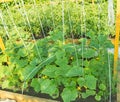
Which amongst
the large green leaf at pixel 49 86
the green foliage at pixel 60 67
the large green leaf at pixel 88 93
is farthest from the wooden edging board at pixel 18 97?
the large green leaf at pixel 88 93

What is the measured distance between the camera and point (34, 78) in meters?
3.24

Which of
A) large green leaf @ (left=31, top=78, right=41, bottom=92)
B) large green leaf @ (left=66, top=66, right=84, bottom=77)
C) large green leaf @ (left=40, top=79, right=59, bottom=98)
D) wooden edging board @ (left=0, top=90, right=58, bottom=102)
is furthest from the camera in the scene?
wooden edging board @ (left=0, top=90, right=58, bottom=102)

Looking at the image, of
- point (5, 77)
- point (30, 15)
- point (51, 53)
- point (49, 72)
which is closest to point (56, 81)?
point (49, 72)

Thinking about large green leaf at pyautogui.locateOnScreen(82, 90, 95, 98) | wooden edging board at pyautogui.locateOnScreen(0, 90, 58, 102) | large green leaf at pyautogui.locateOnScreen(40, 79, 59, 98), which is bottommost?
wooden edging board at pyautogui.locateOnScreen(0, 90, 58, 102)

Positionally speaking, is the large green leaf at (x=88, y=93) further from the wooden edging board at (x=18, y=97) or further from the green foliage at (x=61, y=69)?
the wooden edging board at (x=18, y=97)

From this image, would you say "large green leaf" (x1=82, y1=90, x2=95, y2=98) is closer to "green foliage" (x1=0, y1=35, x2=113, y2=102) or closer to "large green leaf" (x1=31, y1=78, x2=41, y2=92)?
"green foliage" (x1=0, y1=35, x2=113, y2=102)

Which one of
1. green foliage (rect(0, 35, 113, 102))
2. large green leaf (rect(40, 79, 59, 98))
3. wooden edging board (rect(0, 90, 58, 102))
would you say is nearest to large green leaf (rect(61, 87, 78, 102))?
green foliage (rect(0, 35, 113, 102))

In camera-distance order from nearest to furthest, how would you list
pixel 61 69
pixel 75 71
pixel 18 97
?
pixel 75 71 < pixel 61 69 < pixel 18 97

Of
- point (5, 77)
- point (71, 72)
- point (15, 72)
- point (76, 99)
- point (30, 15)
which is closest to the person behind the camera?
point (71, 72)

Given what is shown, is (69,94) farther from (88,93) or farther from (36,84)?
(36,84)

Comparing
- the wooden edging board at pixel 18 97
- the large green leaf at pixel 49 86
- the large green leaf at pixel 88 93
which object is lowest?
the wooden edging board at pixel 18 97

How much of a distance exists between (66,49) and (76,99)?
1.70ft

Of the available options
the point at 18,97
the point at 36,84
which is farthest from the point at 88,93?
the point at 18,97

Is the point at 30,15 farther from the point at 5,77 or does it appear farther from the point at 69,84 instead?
the point at 69,84
